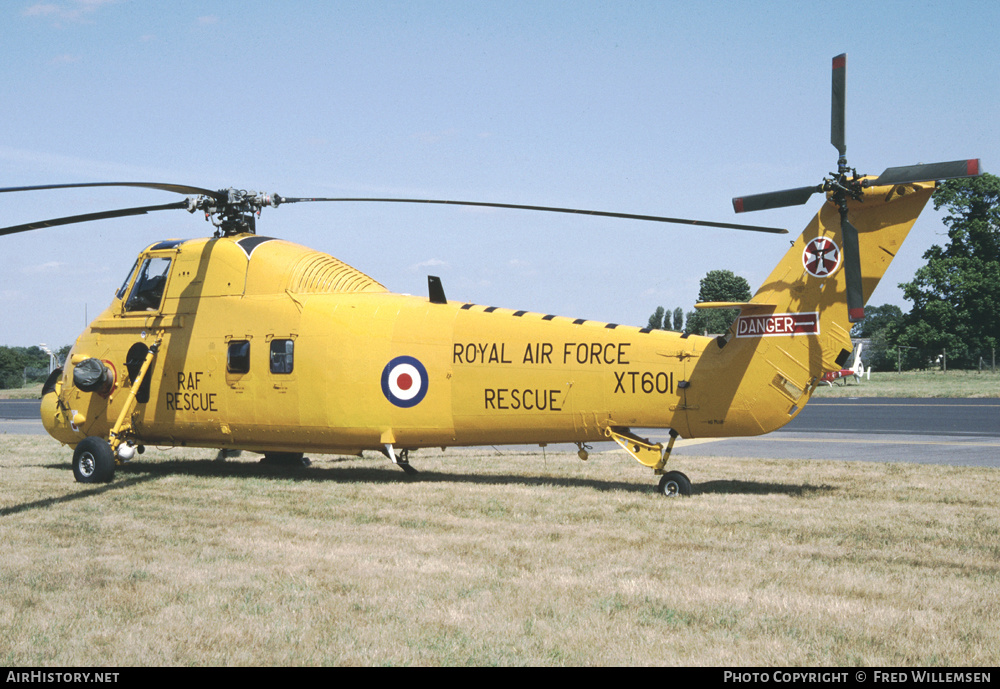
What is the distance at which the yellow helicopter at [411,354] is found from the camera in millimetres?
11297

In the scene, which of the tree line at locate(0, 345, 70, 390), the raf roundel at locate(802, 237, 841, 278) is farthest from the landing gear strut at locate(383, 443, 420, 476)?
the tree line at locate(0, 345, 70, 390)

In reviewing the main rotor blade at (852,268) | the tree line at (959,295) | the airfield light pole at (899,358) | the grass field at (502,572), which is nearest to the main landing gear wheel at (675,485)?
the grass field at (502,572)

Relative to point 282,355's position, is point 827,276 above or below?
above

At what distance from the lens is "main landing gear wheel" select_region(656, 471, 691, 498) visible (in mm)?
12031

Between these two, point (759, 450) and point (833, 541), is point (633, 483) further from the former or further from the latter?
point (759, 450)

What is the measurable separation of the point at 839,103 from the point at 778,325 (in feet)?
9.82

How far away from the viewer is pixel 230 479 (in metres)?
14.3

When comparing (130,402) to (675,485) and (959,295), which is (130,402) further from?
(959,295)

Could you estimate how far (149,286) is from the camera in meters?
15.2

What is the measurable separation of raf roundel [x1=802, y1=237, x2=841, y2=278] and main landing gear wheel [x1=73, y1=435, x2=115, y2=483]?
11.3 meters

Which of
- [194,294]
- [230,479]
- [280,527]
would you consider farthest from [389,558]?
[194,294]

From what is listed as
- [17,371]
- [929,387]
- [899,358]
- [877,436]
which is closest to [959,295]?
[899,358]

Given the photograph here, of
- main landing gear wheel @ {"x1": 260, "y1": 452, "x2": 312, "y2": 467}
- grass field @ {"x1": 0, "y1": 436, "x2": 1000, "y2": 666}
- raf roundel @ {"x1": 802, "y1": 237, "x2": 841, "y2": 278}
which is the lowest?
main landing gear wheel @ {"x1": 260, "y1": 452, "x2": 312, "y2": 467}

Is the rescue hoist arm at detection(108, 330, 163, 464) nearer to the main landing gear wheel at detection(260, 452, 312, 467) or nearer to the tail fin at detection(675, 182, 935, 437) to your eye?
the main landing gear wheel at detection(260, 452, 312, 467)
